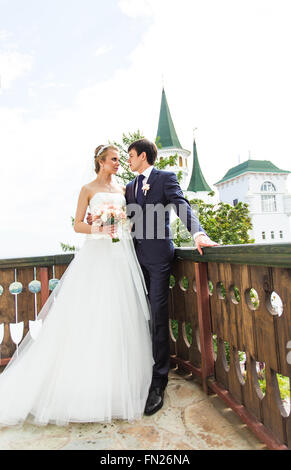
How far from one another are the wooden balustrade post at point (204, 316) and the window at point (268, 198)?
2037 inches

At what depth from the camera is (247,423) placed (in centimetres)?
199

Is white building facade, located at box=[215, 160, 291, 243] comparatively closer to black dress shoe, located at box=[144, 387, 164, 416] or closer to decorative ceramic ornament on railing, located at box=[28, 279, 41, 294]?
decorative ceramic ornament on railing, located at box=[28, 279, 41, 294]

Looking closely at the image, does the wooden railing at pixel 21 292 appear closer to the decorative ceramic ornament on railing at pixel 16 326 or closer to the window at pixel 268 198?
the decorative ceramic ornament on railing at pixel 16 326

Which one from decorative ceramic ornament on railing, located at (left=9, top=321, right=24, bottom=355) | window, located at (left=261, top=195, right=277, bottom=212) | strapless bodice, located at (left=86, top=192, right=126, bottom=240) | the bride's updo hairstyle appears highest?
window, located at (left=261, top=195, right=277, bottom=212)

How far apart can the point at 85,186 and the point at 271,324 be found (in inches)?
76.6

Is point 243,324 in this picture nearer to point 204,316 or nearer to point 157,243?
point 204,316

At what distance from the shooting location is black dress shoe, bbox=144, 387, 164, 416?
2.36 metres

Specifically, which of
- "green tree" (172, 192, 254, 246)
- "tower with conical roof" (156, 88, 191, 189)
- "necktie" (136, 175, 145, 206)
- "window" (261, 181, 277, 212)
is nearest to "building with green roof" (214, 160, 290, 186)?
"window" (261, 181, 277, 212)

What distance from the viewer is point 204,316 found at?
2.59m

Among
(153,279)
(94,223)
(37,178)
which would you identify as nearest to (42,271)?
(94,223)

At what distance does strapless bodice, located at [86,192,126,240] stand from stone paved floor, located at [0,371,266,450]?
1461 millimetres

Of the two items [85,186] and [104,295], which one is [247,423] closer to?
[104,295]

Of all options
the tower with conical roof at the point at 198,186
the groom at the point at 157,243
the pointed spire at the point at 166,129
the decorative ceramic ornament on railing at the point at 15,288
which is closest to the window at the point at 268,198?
the tower with conical roof at the point at 198,186

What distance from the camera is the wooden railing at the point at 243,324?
166cm
